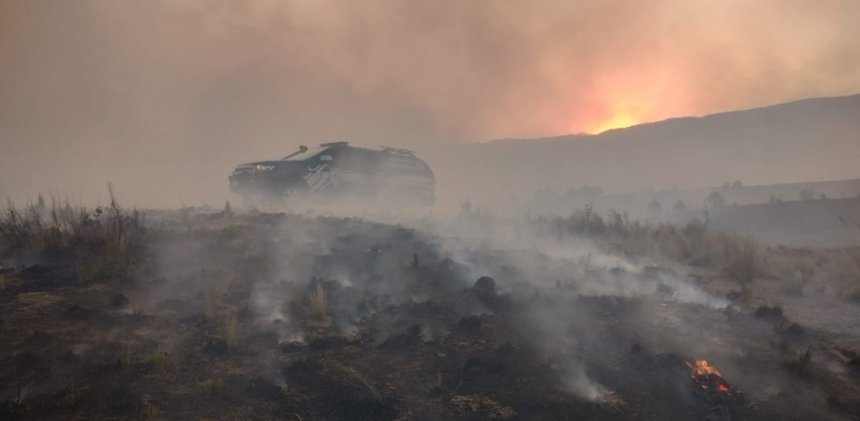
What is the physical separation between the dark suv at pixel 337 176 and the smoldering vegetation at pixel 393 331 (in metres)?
3.99

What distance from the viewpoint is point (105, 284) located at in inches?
245

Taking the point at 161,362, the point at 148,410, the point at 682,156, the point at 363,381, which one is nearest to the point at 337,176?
the point at 161,362

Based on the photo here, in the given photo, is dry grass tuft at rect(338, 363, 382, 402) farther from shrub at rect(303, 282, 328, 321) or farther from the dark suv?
the dark suv

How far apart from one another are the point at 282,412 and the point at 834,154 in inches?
2299

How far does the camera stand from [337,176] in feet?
45.8

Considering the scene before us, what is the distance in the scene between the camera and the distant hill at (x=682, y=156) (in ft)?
158

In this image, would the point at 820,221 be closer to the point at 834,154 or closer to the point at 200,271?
the point at 200,271

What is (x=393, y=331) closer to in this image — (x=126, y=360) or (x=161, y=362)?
(x=161, y=362)

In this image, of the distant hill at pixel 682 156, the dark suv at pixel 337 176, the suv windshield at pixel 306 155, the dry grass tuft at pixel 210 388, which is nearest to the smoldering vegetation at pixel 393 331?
the dry grass tuft at pixel 210 388

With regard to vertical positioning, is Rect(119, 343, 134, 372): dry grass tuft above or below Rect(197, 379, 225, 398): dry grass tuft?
above

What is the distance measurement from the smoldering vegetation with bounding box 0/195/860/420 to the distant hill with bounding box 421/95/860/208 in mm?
33273

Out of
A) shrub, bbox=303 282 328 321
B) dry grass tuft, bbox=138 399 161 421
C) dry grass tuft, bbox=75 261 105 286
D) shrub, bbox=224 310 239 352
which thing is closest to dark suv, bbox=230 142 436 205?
dry grass tuft, bbox=75 261 105 286

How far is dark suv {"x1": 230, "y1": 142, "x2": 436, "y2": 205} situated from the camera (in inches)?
516

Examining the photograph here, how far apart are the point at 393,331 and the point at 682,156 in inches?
2381
